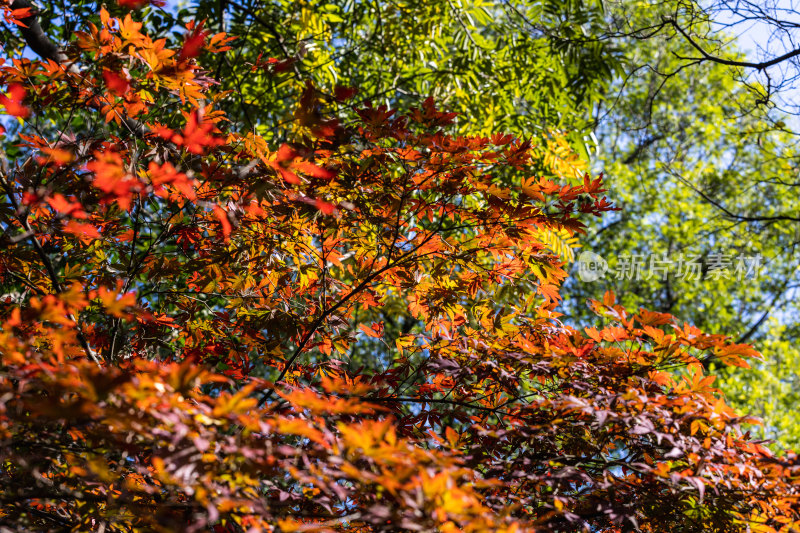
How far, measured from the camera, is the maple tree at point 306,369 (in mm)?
1139

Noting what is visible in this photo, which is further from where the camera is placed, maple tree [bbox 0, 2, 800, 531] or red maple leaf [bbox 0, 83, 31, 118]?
red maple leaf [bbox 0, 83, 31, 118]

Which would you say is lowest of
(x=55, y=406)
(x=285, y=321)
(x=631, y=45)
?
(x=55, y=406)

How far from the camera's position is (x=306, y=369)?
93.6 inches

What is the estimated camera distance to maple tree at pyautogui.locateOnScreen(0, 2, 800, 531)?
1.14 m

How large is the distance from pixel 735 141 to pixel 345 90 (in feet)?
33.5

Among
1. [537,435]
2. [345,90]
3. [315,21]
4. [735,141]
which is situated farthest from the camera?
[735,141]

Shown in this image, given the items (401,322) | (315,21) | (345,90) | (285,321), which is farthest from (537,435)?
(401,322)

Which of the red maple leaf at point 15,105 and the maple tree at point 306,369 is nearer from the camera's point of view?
the maple tree at point 306,369

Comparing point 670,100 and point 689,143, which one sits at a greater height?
point 670,100

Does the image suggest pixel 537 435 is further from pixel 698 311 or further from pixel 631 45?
pixel 631 45

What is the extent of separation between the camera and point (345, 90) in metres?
1.70

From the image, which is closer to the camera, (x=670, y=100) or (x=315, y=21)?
(x=315, y=21)

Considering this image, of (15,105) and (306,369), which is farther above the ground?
(15,105)

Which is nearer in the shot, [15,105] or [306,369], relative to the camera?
[15,105]
